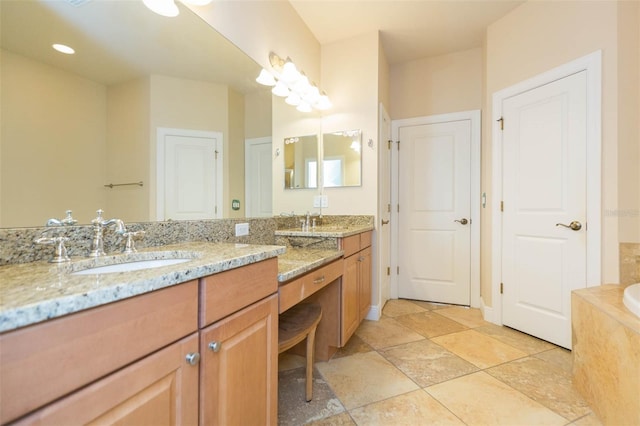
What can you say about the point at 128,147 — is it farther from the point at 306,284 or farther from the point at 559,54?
the point at 559,54

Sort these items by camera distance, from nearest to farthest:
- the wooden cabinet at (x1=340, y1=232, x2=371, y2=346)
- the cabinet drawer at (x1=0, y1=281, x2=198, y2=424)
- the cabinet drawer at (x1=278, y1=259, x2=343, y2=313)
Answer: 1. the cabinet drawer at (x1=0, y1=281, x2=198, y2=424)
2. the cabinet drawer at (x1=278, y1=259, x2=343, y2=313)
3. the wooden cabinet at (x1=340, y1=232, x2=371, y2=346)

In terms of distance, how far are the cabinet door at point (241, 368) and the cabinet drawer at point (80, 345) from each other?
0.15 meters

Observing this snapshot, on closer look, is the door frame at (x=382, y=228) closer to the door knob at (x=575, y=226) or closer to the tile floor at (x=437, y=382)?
the tile floor at (x=437, y=382)

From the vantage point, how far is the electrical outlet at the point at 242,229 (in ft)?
5.51

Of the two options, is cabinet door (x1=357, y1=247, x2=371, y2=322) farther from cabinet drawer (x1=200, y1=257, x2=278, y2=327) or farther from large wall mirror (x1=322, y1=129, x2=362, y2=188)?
cabinet drawer (x1=200, y1=257, x2=278, y2=327)

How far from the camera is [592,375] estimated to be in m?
1.44

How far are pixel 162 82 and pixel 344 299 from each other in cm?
158

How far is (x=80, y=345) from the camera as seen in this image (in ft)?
1.76

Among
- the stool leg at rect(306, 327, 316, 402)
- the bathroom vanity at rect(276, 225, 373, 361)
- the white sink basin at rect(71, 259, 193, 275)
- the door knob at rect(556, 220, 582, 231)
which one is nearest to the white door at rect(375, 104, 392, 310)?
the bathroom vanity at rect(276, 225, 373, 361)

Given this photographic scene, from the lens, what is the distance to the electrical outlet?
66.1 inches

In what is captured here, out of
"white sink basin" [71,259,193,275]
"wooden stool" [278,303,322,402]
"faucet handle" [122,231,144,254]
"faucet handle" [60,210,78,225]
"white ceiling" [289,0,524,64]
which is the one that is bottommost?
"wooden stool" [278,303,322,402]

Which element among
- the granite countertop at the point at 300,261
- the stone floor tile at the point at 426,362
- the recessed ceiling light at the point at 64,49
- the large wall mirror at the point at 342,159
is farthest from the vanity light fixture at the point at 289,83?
the stone floor tile at the point at 426,362

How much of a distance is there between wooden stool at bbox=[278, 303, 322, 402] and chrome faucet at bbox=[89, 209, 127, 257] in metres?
0.81

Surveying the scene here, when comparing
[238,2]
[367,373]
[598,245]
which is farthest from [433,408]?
[238,2]
